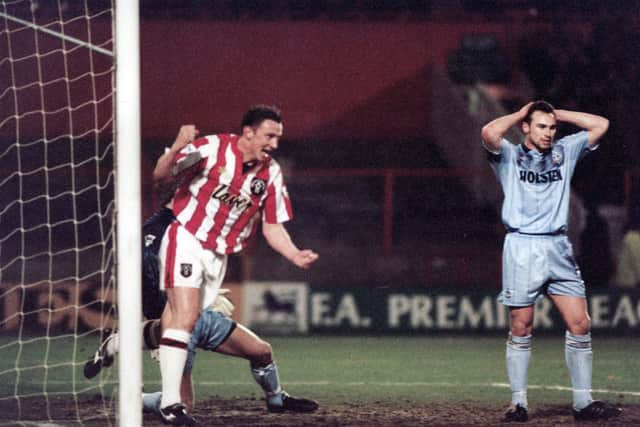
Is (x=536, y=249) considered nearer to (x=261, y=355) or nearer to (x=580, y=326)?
(x=580, y=326)

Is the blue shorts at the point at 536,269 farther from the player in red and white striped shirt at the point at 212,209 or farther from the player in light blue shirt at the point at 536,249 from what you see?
the player in red and white striped shirt at the point at 212,209

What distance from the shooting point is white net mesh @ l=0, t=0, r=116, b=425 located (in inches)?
326

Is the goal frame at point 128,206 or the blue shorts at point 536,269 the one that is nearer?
the goal frame at point 128,206

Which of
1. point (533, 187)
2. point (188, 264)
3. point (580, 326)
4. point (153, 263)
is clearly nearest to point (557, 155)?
point (533, 187)

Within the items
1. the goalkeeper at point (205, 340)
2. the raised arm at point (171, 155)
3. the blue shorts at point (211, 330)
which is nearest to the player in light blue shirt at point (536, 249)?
the goalkeeper at point (205, 340)

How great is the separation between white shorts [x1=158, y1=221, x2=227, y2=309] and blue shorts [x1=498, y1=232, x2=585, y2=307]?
162 cm

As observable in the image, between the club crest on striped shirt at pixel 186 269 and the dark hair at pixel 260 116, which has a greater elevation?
the dark hair at pixel 260 116

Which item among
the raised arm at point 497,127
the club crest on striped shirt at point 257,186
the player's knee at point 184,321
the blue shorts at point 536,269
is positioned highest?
the raised arm at point 497,127

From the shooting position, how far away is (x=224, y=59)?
63.9 ft

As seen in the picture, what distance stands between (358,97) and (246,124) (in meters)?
12.8

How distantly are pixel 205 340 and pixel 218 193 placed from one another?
0.84 m

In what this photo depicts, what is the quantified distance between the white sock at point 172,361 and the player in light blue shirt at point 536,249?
181 cm

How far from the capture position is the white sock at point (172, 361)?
21.8 feet

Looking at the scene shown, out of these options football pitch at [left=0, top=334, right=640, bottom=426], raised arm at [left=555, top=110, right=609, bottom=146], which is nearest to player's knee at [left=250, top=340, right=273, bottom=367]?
football pitch at [left=0, top=334, right=640, bottom=426]
